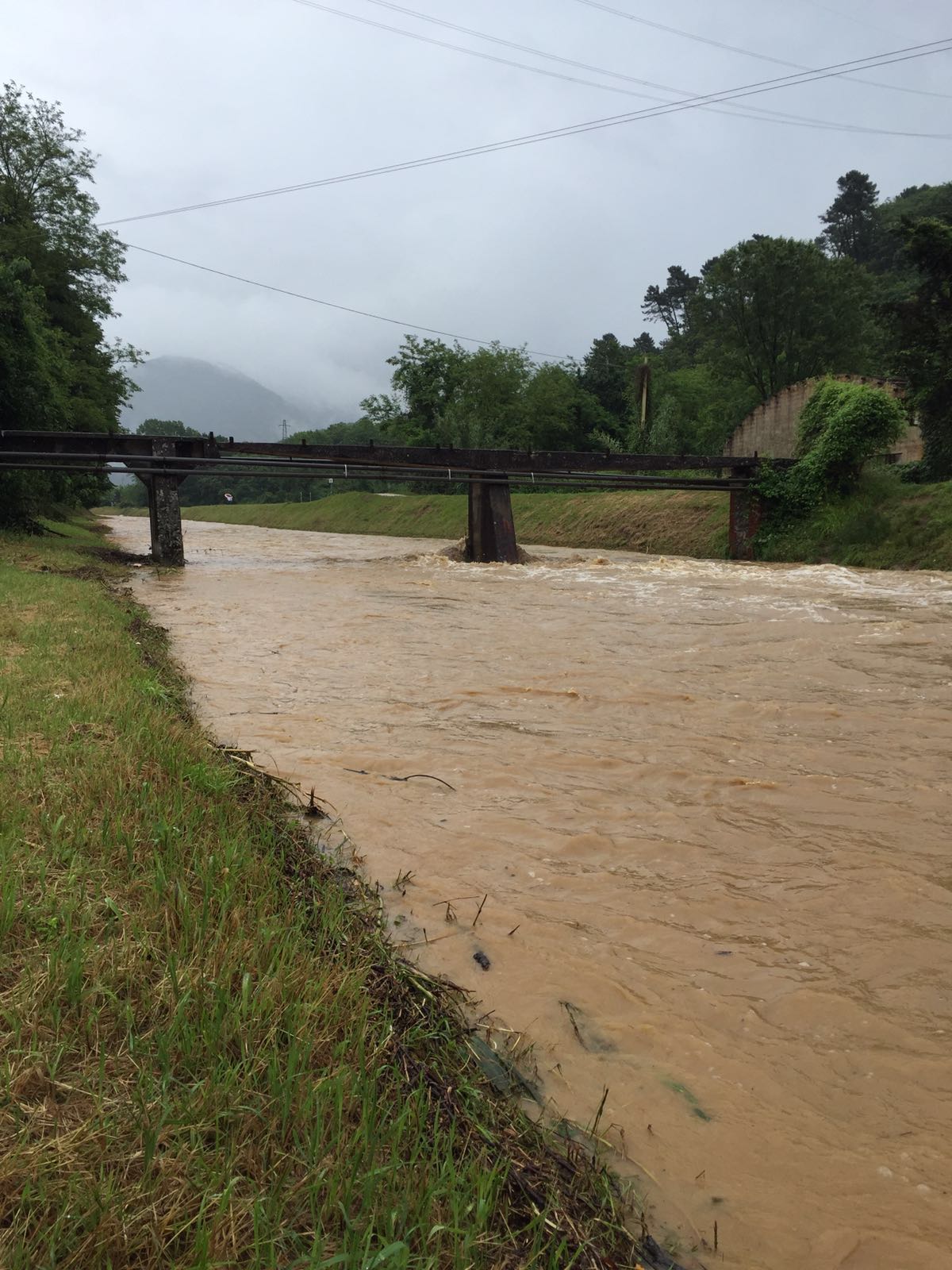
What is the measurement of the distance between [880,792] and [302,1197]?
191 inches

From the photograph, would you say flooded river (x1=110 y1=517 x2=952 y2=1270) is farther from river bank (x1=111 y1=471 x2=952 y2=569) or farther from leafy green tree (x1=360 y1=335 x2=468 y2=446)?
leafy green tree (x1=360 y1=335 x2=468 y2=446)

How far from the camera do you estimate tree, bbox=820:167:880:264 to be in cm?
7962

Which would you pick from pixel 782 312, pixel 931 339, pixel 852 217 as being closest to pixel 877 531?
pixel 931 339

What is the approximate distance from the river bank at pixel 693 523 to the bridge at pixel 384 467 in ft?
7.58

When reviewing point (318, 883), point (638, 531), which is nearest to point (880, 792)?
point (318, 883)

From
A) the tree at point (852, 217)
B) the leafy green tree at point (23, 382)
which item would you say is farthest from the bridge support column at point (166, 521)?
the tree at point (852, 217)

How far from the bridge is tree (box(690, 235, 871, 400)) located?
27509mm

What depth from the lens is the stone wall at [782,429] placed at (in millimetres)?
37438

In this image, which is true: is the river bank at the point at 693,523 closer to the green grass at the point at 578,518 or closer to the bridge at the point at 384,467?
the green grass at the point at 578,518

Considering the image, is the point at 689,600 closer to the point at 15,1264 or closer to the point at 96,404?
the point at 15,1264

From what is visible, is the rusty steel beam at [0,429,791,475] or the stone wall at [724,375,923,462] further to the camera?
the stone wall at [724,375,923,462]

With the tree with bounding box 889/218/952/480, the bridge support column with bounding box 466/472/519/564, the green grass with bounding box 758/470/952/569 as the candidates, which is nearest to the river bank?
the green grass with bounding box 758/470/952/569

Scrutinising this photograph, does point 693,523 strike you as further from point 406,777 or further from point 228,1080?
point 228,1080

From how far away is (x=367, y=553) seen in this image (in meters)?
36.7
